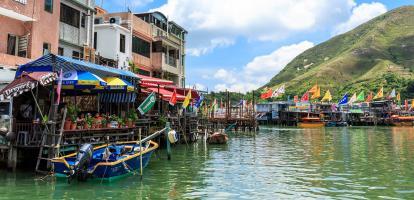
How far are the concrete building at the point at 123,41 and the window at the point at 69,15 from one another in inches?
134

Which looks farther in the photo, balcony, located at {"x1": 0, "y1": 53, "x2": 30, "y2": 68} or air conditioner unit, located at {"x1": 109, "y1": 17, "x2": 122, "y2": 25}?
air conditioner unit, located at {"x1": 109, "y1": 17, "x2": 122, "y2": 25}

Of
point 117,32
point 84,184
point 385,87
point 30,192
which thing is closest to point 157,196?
point 84,184

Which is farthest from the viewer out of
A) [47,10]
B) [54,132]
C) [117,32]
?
[117,32]

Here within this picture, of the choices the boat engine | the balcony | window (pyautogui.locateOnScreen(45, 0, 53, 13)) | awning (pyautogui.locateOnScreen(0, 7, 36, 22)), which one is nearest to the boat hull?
window (pyautogui.locateOnScreen(45, 0, 53, 13))

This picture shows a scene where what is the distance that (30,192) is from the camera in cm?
1376

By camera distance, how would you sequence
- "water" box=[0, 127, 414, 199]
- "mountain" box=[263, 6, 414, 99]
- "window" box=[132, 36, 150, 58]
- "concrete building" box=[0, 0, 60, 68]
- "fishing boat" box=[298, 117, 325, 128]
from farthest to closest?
"mountain" box=[263, 6, 414, 99] < "fishing boat" box=[298, 117, 325, 128] < "window" box=[132, 36, 150, 58] < "concrete building" box=[0, 0, 60, 68] < "water" box=[0, 127, 414, 199]

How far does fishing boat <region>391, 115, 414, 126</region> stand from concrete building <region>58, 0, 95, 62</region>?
254 ft

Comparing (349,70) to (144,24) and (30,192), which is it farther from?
(30,192)

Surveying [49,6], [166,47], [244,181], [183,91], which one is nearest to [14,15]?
[49,6]

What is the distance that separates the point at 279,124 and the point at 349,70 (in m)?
99.3

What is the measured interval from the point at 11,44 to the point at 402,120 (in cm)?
8508

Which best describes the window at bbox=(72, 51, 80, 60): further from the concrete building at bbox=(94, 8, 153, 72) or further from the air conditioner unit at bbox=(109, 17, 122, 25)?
the air conditioner unit at bbox=(109, 17, 122, 25)

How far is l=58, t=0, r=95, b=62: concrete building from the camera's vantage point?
92.6 ft

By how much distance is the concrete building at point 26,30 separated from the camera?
2291cm
